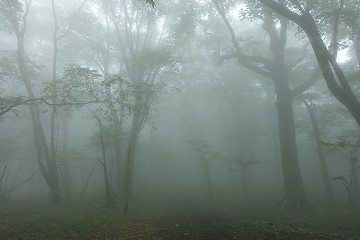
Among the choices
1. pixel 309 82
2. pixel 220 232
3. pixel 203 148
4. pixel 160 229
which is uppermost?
pixel 309 82

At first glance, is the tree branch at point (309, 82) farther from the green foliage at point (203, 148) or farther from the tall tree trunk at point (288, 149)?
the green foliage at point (203, 148)

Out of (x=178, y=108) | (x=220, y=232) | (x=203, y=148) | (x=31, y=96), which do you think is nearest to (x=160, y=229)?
(x=220, y=232)

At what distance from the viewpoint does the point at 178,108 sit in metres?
45.7

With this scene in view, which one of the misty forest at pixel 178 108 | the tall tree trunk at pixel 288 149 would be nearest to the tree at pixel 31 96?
the misty forest at pixel 178 108

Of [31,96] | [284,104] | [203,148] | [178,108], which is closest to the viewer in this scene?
[284,104]

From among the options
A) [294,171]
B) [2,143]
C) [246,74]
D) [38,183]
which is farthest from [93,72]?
[38,183]

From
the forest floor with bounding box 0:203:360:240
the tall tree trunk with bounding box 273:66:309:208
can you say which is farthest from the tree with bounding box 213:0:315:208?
the forest floor with bounding box 0:203:360:240

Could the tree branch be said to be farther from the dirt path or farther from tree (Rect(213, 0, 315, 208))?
the dirt path

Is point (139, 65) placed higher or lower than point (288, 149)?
higher

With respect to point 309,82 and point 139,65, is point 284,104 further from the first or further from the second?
point 139,65

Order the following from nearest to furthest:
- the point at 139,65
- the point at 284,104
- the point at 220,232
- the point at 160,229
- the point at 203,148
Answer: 1. the point at 220,232
2. the point at 160,229
3. the point at 284,104
4. the point at 139,65
5. the point at 203,148

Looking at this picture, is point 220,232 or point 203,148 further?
point 203,148

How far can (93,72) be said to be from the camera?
16.7m

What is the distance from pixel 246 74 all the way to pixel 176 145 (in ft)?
68.2
